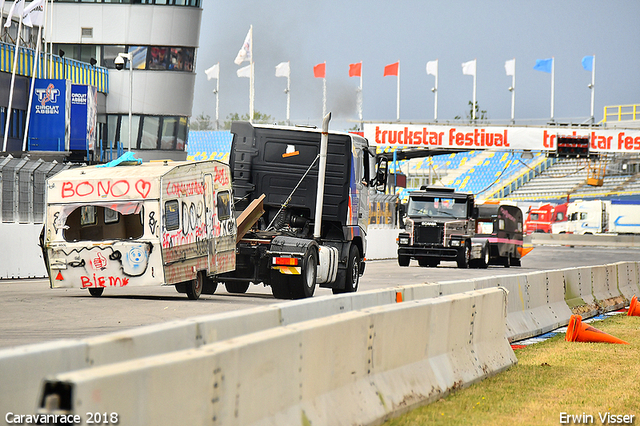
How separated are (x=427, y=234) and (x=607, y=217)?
137 ft

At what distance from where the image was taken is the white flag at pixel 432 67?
67688 millimetres

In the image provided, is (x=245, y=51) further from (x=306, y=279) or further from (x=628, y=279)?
(x=306, y=279)

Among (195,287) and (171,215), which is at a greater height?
(171,215)

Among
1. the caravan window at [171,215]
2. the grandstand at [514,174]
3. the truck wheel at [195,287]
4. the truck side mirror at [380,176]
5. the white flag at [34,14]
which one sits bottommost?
the truck wheel at [195,287]

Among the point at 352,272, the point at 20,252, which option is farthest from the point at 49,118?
the point at 352,272

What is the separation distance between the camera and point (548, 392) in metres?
8.38

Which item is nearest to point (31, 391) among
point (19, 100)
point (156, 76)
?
point (19, 100)

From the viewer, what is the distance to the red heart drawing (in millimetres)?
15656

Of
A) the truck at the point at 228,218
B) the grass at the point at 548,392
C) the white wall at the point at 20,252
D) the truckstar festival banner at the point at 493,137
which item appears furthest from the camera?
the truckstar festival banner at the point at 493,137

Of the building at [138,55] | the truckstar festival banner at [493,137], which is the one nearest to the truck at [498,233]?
the truckstar festival banner at [493,137]

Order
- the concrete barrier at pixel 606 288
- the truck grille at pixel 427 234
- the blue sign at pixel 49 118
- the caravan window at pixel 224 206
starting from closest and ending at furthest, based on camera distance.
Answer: the caravan window at pixel 224 206 < the concrete barrier at pixel 606 288 < the truck grille at pixel 427 234 < the blue sign at pixel 49 118

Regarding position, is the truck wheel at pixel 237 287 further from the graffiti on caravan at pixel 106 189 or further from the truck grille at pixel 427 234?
the truck grille at pixel 427 234

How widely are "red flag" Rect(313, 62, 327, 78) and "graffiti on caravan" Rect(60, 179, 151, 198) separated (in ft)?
169

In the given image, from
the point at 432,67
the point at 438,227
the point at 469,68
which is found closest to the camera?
the point at 438,227
